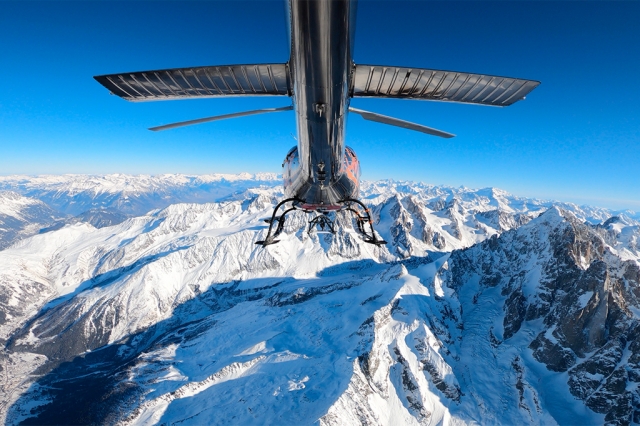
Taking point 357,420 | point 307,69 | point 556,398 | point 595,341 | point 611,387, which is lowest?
point 357,420

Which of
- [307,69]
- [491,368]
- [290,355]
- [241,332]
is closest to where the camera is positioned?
[307,69]

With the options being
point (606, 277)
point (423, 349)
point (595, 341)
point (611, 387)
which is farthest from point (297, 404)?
point (606, 277)

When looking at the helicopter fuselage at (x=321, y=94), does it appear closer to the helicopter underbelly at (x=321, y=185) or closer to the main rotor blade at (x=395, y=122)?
the helicopter underbelly at (x=321, y=185)

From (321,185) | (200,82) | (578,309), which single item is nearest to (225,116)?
(200,82)

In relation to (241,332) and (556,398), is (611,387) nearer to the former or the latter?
(556,398)

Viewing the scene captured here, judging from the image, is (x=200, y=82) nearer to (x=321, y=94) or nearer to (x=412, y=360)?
(x=321, y=94)

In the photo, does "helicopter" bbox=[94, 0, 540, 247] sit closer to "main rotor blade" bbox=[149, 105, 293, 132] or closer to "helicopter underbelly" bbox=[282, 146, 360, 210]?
"main rotor blade" bbox=[149, 105, 293, 132]
